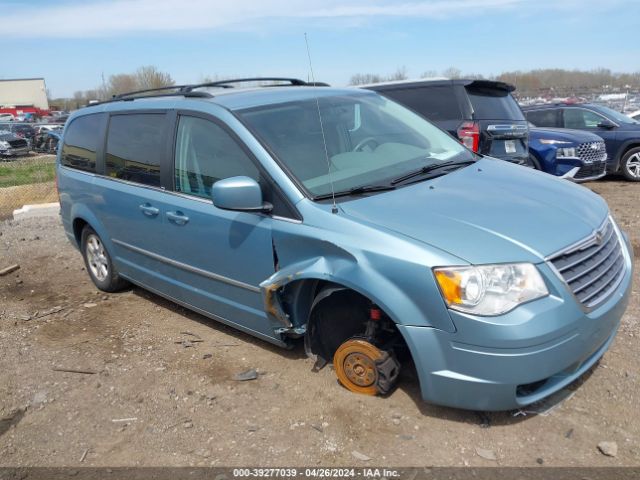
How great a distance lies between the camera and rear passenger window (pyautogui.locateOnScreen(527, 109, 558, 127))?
11.7 metres

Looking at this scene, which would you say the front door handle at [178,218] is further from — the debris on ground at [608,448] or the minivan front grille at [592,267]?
the debris on ground at [608,448]

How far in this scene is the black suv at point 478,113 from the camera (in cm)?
715

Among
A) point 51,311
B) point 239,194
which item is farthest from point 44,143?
point 239,194

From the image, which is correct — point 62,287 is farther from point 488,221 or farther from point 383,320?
point 488,221

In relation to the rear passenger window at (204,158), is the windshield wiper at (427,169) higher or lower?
lower

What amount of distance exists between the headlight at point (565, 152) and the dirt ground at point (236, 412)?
4.88m

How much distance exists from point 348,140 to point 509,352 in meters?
1.89

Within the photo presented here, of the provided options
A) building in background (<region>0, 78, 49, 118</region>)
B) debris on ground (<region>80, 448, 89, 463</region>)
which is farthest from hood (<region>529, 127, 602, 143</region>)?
building in background (<region>0, 78, 49, 118</region>)

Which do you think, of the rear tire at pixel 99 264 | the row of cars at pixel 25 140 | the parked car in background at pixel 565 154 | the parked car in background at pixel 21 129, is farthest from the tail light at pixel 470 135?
the parked car in background at pixel 21 129

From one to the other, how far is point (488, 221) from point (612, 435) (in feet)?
4.06

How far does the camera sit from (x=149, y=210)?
4215 millimetres

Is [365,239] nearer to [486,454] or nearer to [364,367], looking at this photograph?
[364,367]

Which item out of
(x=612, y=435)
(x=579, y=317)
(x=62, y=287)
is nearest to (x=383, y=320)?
(x=579, y=317)

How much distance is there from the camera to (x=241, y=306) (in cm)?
373
